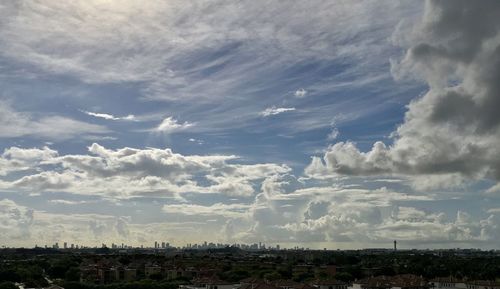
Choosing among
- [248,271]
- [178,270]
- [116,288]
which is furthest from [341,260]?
[116,288]

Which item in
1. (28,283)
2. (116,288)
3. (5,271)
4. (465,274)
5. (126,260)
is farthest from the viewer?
(126,260)

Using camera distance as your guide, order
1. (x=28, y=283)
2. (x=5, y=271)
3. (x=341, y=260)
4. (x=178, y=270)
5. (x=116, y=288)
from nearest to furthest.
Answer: (x=116, y=288), (x=28, y=283), (x=5, y=271), (x=178, y=270), (x=341, y=260)

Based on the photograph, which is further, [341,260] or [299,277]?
[341,260]

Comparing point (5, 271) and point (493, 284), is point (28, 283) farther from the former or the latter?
point (493, 284)

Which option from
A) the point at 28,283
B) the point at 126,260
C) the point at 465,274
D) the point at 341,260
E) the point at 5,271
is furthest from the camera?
the point at 341,260

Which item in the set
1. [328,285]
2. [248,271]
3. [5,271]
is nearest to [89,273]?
[5,271]

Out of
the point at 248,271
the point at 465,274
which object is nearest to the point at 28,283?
the point at 248,271

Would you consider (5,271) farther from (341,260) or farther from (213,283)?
(341,260)

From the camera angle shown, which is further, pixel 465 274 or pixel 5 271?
pixel 465 274

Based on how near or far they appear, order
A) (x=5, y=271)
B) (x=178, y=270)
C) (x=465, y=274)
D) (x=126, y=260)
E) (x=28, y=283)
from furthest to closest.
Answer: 1. (x=126, y=260)
2. (x=465, y=274)
3. (x=178, y=270)
4. (x=5, y=271)
5. (x=28, y=283)
